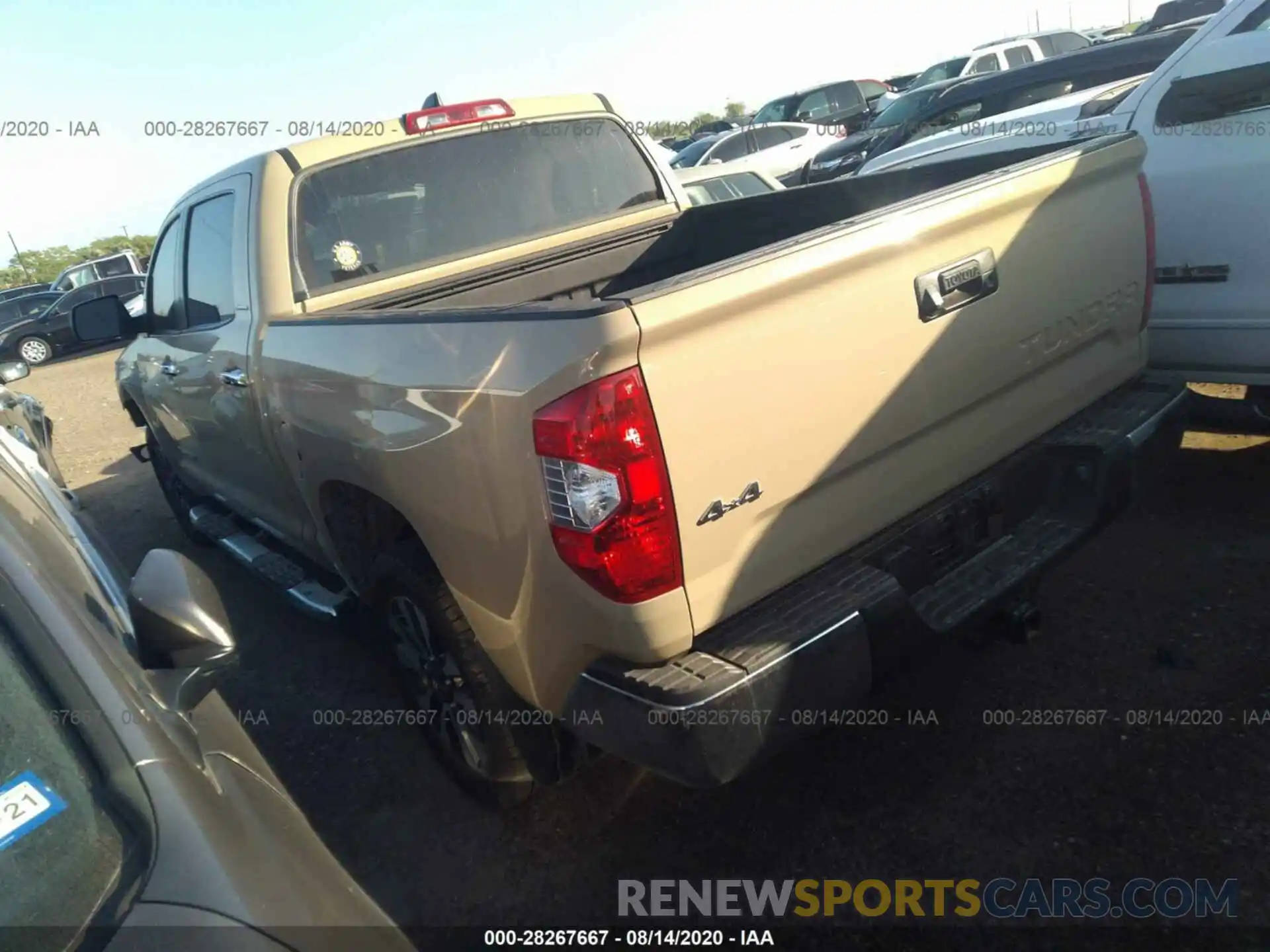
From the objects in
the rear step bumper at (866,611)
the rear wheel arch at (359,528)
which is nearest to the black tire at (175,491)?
the rear wheel arch at (359,528)

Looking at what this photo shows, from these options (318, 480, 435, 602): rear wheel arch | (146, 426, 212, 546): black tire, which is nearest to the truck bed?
(318, 480, 435, 602): rear wheel arch

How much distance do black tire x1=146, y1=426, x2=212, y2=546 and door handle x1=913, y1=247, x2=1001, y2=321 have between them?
443 centimetres

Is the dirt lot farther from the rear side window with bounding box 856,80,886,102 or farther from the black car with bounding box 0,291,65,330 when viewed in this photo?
the black car with bounding box 0,291,65,330

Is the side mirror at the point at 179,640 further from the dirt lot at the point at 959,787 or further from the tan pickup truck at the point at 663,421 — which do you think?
the dirt lot at the point at 959,787

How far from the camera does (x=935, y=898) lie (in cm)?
239

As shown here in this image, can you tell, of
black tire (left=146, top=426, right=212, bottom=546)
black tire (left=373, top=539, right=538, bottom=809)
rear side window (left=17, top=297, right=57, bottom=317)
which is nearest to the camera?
black tire (left=373, top=539, right=538, bottom=809)

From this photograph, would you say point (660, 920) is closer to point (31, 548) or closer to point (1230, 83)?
point (31, 548)

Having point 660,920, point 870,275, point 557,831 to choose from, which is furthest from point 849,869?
point 870,275

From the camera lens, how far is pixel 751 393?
2.05 meters

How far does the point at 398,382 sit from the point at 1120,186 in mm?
2229

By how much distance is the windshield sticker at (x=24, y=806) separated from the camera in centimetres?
142

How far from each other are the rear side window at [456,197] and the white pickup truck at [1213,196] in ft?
4.64

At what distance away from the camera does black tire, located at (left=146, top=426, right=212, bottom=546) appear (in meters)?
5.62

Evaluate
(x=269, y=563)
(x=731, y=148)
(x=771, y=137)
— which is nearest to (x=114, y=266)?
(x=731, y=148)
